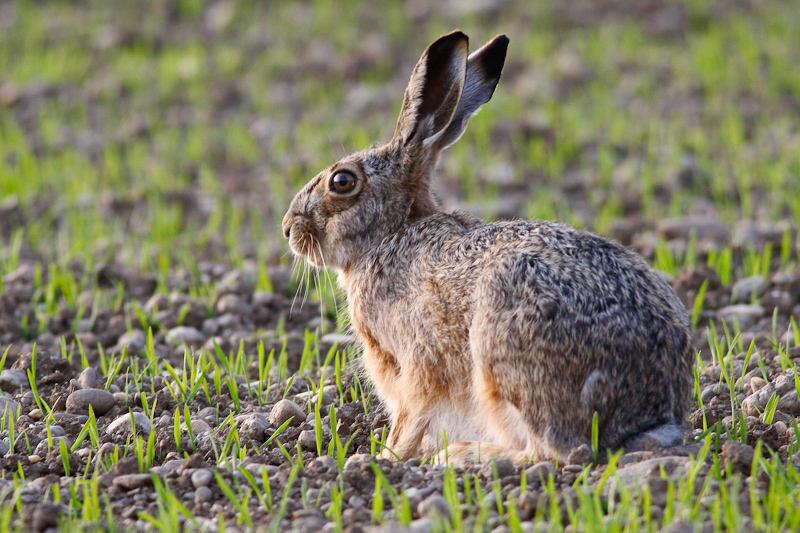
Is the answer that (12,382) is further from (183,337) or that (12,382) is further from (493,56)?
(493,56)

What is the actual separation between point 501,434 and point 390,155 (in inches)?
61.0

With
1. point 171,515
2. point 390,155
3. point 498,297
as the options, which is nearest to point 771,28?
point 390,155

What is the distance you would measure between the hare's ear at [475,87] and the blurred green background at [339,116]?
1.77 m

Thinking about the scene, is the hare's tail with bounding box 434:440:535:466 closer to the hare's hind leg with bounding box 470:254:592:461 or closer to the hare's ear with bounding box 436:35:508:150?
the hare's hind leg with bounding box 470:254:592:461

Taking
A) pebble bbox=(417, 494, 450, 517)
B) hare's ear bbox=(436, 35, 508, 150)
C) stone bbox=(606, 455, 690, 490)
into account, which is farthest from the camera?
hare's ear bbox=(436, 35, 508, 150)

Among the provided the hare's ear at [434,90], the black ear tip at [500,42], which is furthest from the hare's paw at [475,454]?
the black ear tip at [500,42]

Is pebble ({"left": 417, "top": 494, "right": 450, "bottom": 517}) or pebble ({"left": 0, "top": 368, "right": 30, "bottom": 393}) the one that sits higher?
pebble ({"left": 0, "top": 368, "right": 30, "bottom": 393})

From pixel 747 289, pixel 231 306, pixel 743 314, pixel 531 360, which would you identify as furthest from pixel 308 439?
pixel 747 289

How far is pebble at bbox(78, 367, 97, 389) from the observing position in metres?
5.72

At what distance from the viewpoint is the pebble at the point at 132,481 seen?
4441 mm

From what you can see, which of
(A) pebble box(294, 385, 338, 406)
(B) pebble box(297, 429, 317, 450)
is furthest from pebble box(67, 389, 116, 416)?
(B) pebble box(297, 429, 317, 450)

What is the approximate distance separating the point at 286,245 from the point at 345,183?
3.10m

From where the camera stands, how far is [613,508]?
400 cm

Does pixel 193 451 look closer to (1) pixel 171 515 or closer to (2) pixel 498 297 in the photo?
(1) pixel 171 515
